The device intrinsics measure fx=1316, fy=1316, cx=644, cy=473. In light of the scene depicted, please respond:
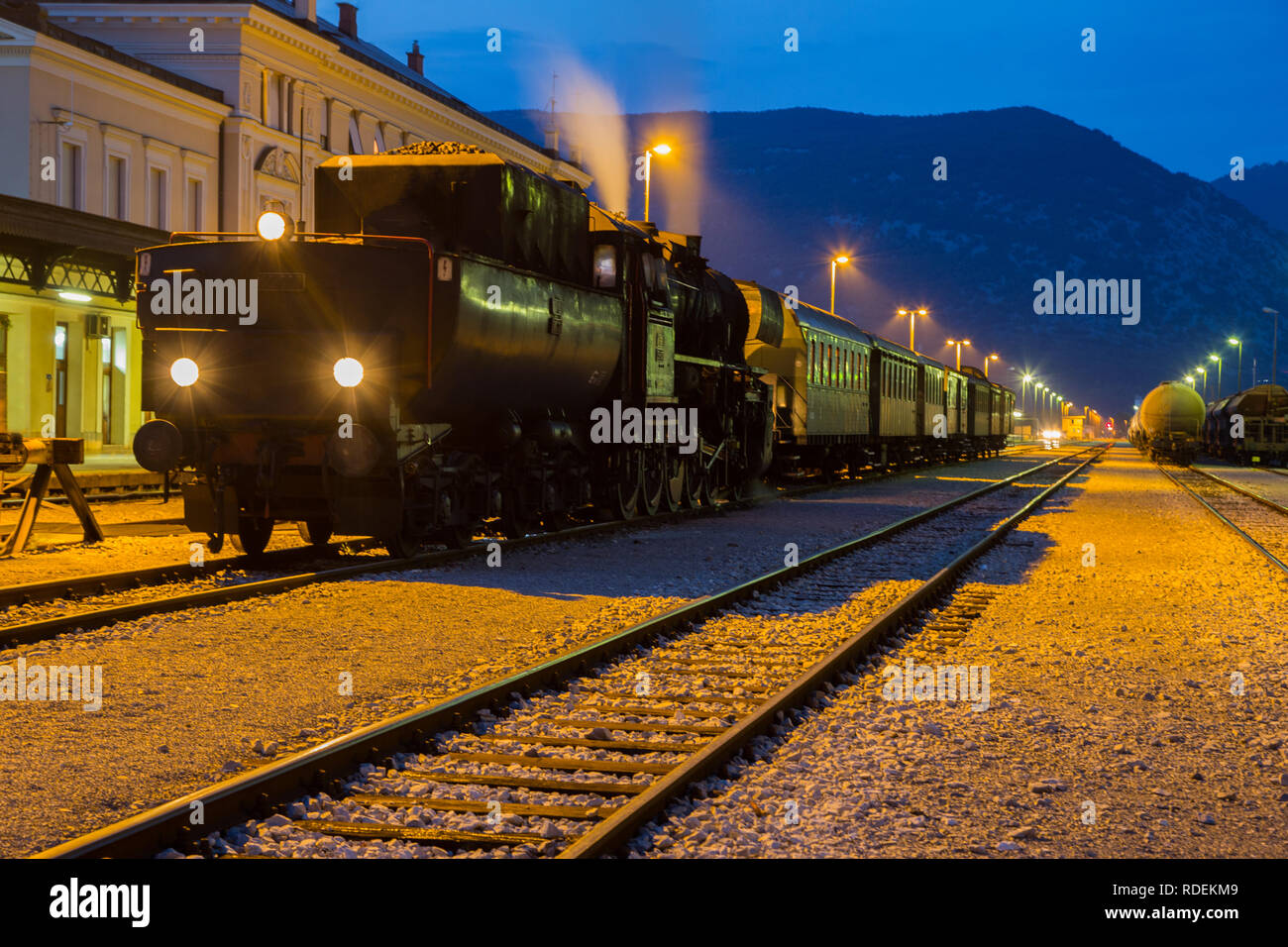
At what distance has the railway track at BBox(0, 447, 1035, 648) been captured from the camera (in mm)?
8547

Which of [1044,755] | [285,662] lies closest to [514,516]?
[285,662]

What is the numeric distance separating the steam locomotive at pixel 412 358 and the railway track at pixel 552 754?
3522 millimetres

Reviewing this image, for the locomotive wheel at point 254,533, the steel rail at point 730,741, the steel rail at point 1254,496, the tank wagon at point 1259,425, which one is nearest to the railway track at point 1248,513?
the steel rail at point 1254,496

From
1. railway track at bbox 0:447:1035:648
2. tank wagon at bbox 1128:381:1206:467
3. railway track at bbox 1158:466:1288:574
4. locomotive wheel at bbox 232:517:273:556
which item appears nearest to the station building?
locomotive wheel at bbox 232:517:273:556

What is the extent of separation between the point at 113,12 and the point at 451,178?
106 feet

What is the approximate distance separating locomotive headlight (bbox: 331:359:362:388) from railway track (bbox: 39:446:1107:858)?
3710 millimetres

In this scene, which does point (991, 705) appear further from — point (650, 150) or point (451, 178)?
point (650, 150)

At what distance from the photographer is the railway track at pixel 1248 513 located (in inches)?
679

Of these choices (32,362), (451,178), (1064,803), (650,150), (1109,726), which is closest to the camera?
(1064,803)

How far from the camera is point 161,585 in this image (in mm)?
10711

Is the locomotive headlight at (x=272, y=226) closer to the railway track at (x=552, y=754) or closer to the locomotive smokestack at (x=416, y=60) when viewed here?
the railway track at (x=552, y=754)

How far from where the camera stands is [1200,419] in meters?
59.6
